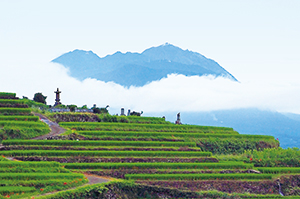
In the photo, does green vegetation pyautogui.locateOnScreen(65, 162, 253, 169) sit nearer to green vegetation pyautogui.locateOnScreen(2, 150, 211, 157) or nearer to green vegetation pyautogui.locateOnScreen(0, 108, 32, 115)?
green vegetation pyautogui.locateOnScreen(2, 150, 211, 157)

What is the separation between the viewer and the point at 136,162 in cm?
4384

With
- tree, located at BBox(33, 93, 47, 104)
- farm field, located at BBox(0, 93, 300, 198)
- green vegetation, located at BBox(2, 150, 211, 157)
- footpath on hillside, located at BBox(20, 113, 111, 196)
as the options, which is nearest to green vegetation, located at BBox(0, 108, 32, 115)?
farm field, located at BBox(0, 93, 300, 198)

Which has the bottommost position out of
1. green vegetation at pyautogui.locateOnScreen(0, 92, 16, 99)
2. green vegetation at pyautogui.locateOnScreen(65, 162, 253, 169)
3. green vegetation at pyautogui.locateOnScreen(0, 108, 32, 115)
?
green vegetation at pyautogui.locateOnScreen(65, 162, 253, 169)

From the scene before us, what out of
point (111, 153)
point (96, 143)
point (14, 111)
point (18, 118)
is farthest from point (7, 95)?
point (111, 153)

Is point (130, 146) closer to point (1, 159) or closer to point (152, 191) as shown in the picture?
point (152, 191)

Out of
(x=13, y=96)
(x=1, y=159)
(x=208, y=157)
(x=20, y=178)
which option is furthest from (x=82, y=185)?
(x=13, y=96)

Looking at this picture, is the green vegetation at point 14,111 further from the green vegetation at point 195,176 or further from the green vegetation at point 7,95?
the green vegetation at point 195,176

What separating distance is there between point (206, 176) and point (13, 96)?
28.6m

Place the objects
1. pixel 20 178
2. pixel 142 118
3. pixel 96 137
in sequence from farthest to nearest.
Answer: pixel 142 118 < pixel 96 137 < pixel 20 178

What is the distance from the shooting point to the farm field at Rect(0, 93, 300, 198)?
36156mm

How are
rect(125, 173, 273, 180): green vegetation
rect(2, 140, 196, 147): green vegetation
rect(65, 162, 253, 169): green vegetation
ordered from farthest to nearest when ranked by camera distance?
1. rect(2, 140, 196, 147): green vegetation
2. rect(65, 162, 253, 169): green vegetation
3. rect(125, 173, 273, 180): green vegetation

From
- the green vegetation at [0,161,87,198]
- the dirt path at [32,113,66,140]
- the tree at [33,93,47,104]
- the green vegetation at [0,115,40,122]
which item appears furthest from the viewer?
the tree at [33,93,47,104]

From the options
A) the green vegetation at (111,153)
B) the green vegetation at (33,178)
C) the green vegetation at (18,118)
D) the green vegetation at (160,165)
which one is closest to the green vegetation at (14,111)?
the green vegetation at (18,118)

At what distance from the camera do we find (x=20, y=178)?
112 ft
